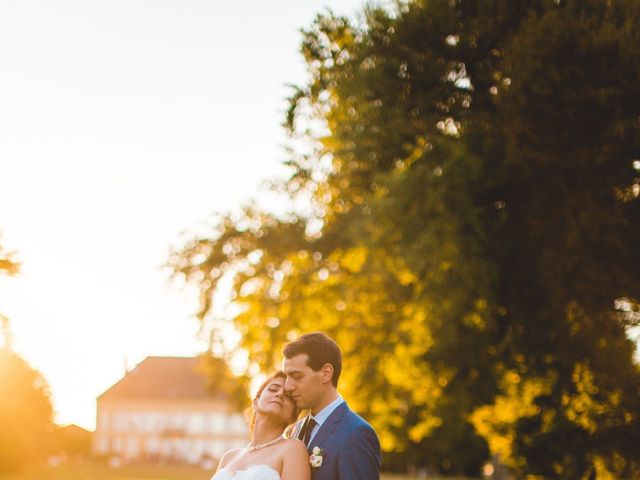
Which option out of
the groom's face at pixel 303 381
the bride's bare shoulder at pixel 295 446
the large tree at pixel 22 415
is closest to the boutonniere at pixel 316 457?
the bride's bare shoulder at pixel 295 446

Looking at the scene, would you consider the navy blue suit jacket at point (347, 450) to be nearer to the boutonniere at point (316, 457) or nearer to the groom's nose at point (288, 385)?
the boutonniere at point (316, 457)

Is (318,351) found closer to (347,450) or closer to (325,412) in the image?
(325,412)

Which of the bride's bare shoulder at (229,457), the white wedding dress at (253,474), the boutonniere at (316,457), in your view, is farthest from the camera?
the bride's bare shoulder at (229,457)

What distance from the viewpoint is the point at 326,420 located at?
6199mm

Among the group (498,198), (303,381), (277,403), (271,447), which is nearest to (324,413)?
(303,381)

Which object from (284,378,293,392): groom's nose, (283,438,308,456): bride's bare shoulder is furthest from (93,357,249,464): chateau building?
(284,378,293,392): groom's nose

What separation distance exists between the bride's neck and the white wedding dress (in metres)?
0.23

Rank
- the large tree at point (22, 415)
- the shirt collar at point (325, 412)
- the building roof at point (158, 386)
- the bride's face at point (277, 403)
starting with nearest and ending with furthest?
1. the shirt collar at point (325, 412)
2. the bride's face at point (277, 403)
3. the large tree at point (22, 415)
4. the building roof at point (158, 386)

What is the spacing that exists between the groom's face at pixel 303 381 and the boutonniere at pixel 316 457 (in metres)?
0.33

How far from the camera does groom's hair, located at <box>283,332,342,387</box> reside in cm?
627

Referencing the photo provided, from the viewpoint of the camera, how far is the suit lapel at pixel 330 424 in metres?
6.13

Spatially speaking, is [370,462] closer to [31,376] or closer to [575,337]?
[575,337]

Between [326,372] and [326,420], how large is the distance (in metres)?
0.30

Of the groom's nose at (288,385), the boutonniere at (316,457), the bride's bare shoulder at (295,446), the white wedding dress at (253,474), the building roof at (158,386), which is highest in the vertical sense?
the groom's nose at (288,385)
